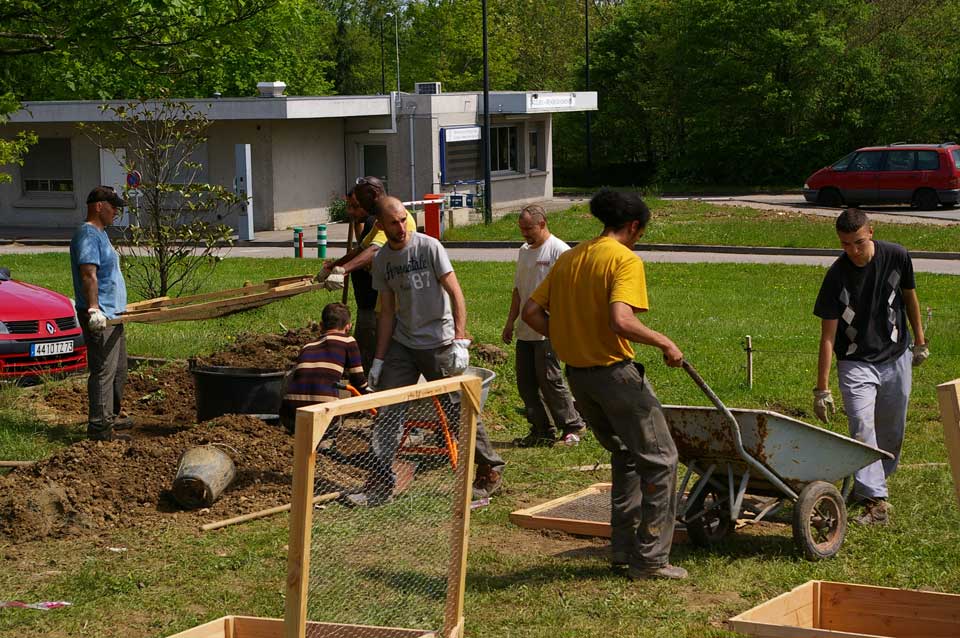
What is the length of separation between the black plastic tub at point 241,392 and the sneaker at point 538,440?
190cm

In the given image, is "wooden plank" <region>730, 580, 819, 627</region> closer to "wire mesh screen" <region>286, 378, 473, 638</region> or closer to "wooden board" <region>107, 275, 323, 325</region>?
"wire mesh screen" <region>286, 378, 473, 638</region>

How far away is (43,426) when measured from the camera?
9977 mm

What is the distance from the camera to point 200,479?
24.9 ft

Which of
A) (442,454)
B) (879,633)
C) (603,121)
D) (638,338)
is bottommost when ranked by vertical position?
(879,633)

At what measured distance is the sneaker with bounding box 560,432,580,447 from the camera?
9.26 m

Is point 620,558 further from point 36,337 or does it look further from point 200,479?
point 36,337

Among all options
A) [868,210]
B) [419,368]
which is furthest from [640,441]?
[868,210]

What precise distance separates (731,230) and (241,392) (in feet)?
63.5

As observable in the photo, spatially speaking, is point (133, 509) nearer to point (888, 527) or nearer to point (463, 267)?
point (888, 527)

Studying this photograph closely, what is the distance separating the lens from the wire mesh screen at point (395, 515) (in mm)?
4688

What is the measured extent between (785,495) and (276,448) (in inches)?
150

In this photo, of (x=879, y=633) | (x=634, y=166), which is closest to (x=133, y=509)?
(x=879, y=633)

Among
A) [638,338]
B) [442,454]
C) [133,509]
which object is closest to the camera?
[442,454]

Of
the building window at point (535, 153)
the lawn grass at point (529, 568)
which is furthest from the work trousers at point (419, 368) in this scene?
the building window at point (535, 153)
